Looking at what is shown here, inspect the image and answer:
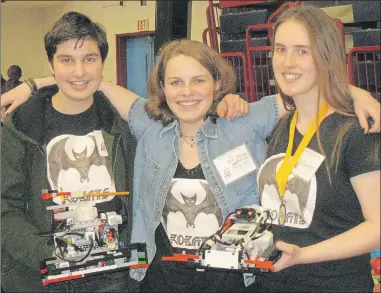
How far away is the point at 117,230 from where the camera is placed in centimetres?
162

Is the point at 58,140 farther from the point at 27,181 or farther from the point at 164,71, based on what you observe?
the point at 164,71

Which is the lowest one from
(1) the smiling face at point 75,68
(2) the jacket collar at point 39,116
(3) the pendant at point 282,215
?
(3) the pendant at point 282,215

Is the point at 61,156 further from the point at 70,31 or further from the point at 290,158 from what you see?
the point at 290,158

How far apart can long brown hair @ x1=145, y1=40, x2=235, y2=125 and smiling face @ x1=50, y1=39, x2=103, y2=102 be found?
0.68 ft

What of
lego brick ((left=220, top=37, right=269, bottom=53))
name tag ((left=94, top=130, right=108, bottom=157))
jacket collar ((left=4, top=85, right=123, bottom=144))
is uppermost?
lego brick ((left=220, top=37, right=269, bottom=53))

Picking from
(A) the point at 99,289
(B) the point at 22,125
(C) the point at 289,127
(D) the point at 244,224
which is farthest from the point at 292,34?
(A) the point at 99,289

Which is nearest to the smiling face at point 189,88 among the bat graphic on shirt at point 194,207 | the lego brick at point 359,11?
the bat graphic on shirt at point 194,207

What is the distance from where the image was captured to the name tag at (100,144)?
1743mm

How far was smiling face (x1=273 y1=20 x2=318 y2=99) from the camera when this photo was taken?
52.6 inches

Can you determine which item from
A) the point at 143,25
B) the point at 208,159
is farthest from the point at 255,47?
the point at 208,159

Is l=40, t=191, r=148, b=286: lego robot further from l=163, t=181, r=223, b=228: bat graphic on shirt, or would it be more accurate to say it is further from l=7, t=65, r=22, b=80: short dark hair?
l=7, t=65, r=22, b=80: short dark hair

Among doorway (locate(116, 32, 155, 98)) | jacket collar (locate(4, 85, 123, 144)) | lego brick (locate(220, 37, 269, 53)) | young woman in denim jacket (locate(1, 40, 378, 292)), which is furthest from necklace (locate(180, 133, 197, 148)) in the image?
lego brick (locate(220, 37, 269, 53))

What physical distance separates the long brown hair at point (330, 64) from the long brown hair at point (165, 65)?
1.22ft

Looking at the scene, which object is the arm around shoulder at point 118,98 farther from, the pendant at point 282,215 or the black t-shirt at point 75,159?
the pendant at point 282,215
